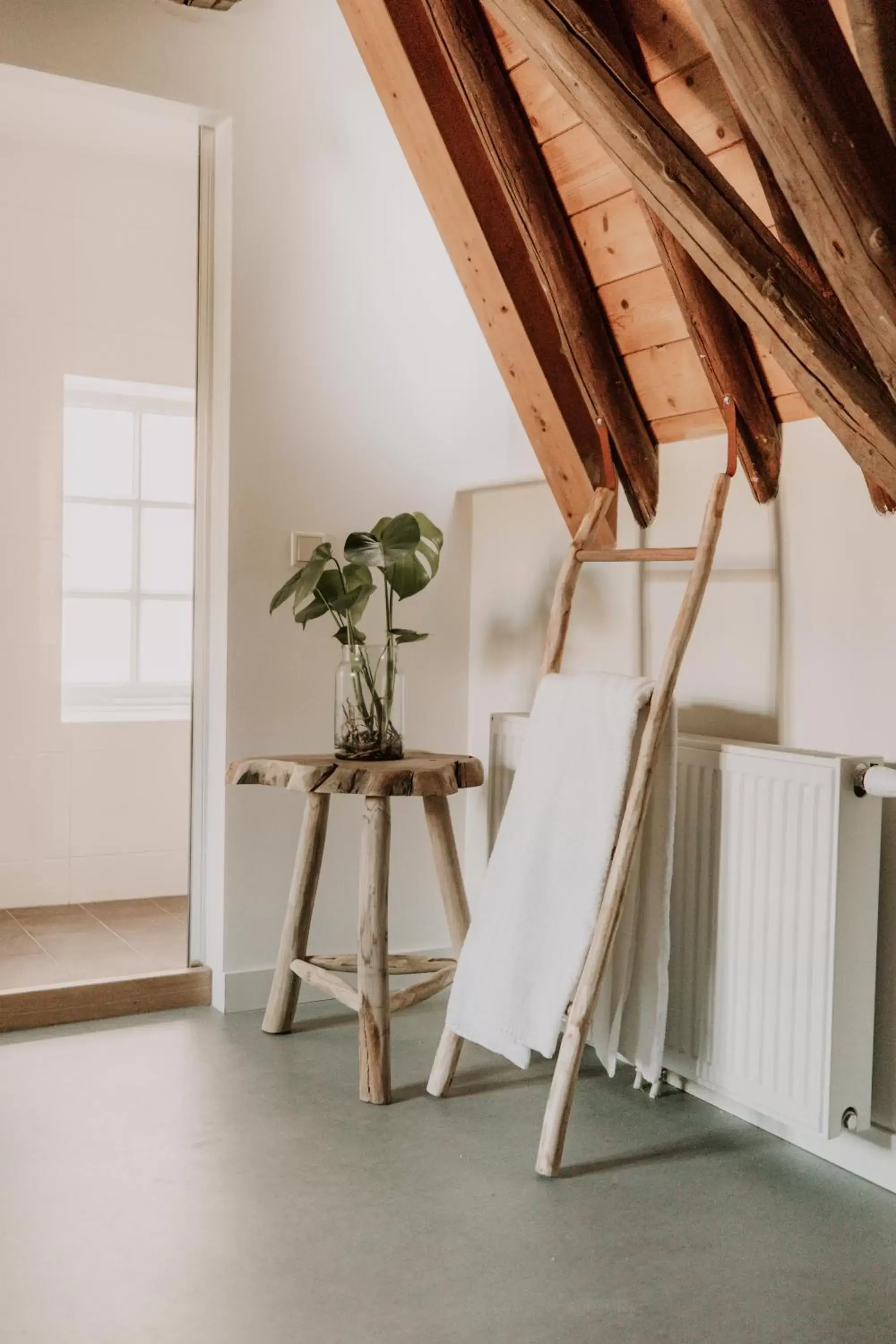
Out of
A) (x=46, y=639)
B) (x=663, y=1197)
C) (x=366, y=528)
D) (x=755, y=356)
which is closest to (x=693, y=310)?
(x=755, y=356)

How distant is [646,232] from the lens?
244cm

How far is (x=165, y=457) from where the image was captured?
14.1 feet

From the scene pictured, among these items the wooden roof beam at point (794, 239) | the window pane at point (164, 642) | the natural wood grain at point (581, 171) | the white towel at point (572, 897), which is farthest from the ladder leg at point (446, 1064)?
the window pane at point (164, 642)

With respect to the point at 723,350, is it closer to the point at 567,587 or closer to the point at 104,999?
the point at 567,587

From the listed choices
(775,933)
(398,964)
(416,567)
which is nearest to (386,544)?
(416,567)

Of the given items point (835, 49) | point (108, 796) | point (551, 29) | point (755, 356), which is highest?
point (551, 29)

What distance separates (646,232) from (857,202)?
902 mm

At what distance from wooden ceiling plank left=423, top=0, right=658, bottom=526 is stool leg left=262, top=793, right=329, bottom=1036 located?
101 centimetres

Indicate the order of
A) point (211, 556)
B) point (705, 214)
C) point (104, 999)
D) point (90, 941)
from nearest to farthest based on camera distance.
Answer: point (705, 214) → point (104, 999) → point (211, 556) → point (90, 941)

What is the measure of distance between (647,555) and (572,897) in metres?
0.68

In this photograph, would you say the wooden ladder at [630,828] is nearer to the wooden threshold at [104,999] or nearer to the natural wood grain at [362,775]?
the natural wood grain at [362,775]

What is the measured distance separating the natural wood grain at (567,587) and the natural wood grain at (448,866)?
1.30 ft

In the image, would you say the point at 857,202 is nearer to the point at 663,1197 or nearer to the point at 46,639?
the point at 663,1197

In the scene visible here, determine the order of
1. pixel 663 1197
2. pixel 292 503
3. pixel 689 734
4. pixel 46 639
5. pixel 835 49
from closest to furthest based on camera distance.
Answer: pixel 835 49 → pixel 663 1197 → pixel 689 734 → pixel 292 503 → pixel 46 639
